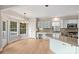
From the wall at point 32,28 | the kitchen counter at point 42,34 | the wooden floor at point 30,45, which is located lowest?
the wooden floor at point 30,45

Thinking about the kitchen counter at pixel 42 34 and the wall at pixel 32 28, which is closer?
the wall at pixel 32 28

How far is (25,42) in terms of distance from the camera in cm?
355

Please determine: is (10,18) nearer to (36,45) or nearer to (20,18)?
(20,18)

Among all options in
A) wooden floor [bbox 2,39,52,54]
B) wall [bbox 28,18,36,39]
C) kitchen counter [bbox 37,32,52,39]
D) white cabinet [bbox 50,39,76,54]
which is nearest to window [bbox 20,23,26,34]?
wall [bbox 28,18,36,39]

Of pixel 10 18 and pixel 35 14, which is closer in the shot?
pixel 10 18

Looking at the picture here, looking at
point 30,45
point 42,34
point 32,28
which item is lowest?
point 30,45

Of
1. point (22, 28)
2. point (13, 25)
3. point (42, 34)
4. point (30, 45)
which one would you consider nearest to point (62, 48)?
point (42, 34)

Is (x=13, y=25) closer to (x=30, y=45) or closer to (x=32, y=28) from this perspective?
(x=32, y=28)

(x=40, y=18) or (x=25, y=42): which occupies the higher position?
(x=40, y=18)

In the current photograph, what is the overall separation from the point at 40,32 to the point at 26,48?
75 centimetres

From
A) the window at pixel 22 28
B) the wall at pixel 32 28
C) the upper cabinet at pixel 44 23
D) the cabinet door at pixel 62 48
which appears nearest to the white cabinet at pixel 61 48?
the cabinet door at pixel 62 48

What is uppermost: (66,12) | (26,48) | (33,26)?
(66,12)

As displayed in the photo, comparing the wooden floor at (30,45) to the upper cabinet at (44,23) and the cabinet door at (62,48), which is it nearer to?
the cabinet door at (62,48)
